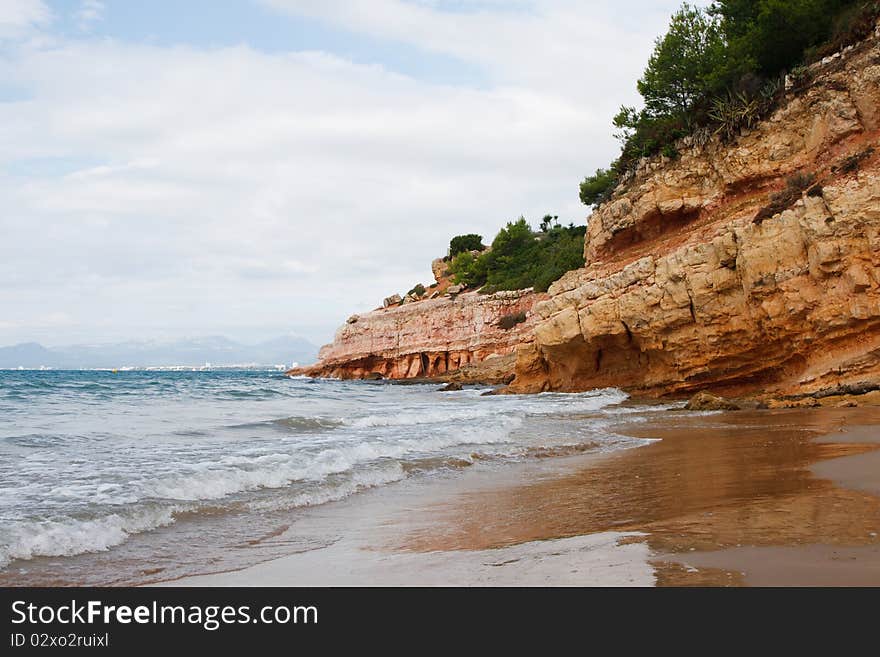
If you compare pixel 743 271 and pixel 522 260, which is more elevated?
pixel 522 260

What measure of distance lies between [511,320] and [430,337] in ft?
24.3

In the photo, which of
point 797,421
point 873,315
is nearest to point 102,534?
point 797,421

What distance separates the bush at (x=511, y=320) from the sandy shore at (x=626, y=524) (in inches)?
1345

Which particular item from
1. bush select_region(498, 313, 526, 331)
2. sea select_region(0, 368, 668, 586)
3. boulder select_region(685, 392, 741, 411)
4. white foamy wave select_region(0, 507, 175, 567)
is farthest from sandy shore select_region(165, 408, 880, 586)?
bush select_region(498, 313, 526, 331)

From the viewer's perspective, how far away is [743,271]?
17.8 metres

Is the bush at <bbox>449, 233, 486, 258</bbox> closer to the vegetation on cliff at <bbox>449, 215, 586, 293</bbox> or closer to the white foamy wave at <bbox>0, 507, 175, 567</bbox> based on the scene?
the vegetation on cliff at <bbox>449, 215, 586, 293</bbox>

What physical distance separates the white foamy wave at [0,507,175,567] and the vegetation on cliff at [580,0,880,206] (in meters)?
21.7

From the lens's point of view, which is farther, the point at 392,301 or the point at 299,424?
the point at 392,301

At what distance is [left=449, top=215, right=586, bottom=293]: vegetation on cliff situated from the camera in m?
47.1

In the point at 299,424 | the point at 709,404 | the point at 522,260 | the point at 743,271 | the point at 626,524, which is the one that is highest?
the point at 522,260

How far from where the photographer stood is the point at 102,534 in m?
5.94

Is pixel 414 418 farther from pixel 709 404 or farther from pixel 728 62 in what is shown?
pixel 728 62

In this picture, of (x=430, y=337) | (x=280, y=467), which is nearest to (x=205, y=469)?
(x=280, y=467)
